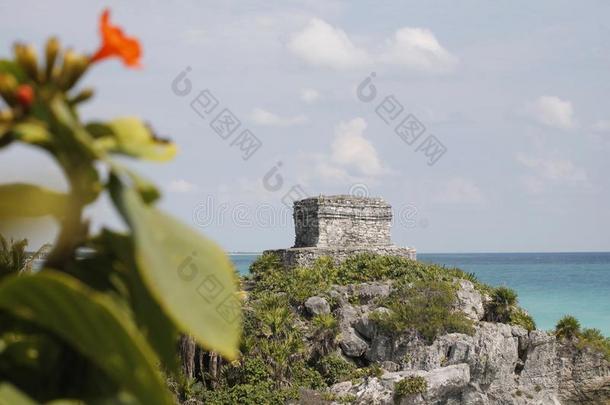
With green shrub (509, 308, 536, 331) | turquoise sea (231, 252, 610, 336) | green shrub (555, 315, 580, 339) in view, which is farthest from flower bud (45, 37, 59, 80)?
turquoise sea (231, 252, 610, 336)

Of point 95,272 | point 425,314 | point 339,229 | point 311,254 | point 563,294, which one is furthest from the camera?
point 563,294

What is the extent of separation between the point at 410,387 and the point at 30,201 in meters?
19.3

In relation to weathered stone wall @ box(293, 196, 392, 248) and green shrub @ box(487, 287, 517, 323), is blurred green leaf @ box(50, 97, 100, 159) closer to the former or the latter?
green shrub @ box(487, 287, 517, 323)

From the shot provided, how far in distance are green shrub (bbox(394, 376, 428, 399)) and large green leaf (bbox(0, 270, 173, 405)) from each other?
63.3 ft

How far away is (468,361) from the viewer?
22062 millimetres

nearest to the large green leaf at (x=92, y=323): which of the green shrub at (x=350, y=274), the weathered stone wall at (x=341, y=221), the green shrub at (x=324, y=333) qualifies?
the green shrub at (x=324, y=333)

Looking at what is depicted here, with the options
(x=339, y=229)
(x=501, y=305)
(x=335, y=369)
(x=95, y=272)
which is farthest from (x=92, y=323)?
(x=339, y=229)

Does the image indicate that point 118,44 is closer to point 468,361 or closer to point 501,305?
point 468,361

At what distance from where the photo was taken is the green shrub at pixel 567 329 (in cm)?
2500

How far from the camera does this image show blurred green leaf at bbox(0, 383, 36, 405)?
1222 millimetres

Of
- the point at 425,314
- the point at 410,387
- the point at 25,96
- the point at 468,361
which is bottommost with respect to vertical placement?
the point at 410,387

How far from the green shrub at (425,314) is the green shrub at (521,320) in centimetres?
216

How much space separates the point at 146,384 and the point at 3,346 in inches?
14.3

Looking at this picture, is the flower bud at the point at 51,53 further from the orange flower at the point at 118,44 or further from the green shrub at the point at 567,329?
the green shrub at the point at 567,329
